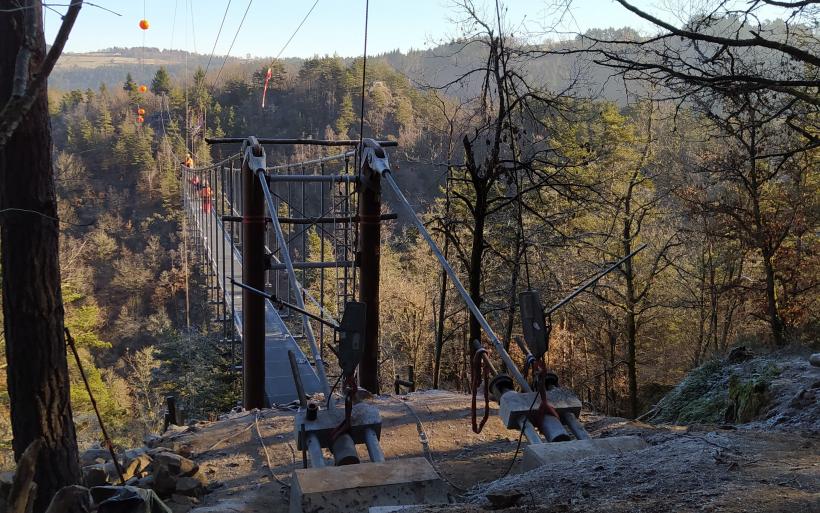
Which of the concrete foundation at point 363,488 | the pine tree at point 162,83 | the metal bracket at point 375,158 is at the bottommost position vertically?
the concrete foundation at point 363,488

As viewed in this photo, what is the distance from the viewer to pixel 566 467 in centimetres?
281

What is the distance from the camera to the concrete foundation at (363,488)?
2.67 metres

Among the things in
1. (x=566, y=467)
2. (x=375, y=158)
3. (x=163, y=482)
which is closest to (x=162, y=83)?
(x=375, y=158)

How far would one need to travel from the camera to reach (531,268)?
48.9ft

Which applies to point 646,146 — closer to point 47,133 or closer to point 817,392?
point 817,392

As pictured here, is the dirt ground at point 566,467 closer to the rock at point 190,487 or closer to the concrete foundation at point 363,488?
the rock at point 190,487

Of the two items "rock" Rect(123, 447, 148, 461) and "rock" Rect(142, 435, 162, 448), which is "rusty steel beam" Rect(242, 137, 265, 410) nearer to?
"rock" Rect(142, 435, 162, 448)

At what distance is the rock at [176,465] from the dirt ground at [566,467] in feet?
0.58

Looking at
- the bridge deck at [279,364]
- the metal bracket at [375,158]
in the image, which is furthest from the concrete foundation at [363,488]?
the bridge deck at [279,364]

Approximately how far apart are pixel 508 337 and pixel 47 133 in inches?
251

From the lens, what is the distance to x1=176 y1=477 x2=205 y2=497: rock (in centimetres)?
387

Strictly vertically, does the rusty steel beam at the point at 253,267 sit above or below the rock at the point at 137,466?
above

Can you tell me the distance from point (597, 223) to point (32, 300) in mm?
14104

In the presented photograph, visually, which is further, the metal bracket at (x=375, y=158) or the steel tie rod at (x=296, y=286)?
the metal bracket at (x=375, y=158)
